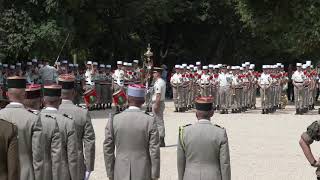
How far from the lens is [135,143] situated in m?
8.18

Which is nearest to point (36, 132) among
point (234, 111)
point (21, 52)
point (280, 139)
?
point (280, 139)

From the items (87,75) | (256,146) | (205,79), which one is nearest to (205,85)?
(205,79)

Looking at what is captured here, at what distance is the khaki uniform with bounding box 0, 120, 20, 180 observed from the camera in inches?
224

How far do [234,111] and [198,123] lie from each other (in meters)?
21.9

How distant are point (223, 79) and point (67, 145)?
832 inches

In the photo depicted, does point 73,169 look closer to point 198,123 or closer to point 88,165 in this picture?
point 88,165

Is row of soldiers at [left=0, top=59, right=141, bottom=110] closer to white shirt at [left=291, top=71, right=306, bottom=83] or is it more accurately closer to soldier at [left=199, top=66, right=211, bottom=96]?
soldier at [left=199, top=66, right=211, bottom=96]

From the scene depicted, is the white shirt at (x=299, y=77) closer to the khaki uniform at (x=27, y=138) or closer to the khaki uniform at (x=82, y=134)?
the khaki uniform at (x=82, y=134)

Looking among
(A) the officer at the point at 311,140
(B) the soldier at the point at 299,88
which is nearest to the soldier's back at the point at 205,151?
(A) the officer at the point at 311,140

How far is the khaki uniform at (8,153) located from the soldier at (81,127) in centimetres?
292

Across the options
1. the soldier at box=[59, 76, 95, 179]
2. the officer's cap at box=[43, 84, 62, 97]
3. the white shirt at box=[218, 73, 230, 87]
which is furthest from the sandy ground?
the officer's cap at box=[43, 84, 62, 97]

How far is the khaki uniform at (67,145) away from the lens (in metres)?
7.98

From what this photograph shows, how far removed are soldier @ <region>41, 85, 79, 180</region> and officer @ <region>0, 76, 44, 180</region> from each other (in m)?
0.57

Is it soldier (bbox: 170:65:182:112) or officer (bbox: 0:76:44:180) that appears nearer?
officer (bbox: 0:76:44:180)
